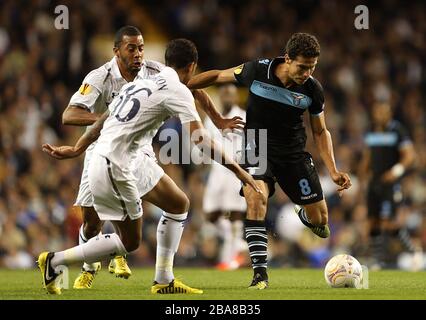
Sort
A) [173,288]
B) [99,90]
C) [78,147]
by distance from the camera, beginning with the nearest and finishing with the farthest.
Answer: [78,147]
[173,288]
[99,90]

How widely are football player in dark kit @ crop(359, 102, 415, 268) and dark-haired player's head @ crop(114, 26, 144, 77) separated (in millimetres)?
5437

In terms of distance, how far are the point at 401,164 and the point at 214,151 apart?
6.47 m

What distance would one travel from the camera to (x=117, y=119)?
7664 millimetres

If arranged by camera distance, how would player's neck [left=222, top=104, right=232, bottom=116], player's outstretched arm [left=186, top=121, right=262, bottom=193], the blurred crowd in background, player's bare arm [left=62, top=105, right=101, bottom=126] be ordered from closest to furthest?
player's outstretched arm [left=186, top=121, right=262, bottom=193], player's bare arm [left=62, top=105, right=101, bottom=126], player's neck [left=222, top=104, right=232, bottom=116], the blurred crowd in background

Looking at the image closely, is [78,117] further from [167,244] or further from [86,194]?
[167,244]

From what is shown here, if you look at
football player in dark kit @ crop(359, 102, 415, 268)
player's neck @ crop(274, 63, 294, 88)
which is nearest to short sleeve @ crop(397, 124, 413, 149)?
football player in dark kit @ crop(359, 102, 415, 268)

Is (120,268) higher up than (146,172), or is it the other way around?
(146,172)

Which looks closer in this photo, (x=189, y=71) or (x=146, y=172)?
(x=189, y=71)

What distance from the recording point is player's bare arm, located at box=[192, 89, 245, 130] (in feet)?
28.6

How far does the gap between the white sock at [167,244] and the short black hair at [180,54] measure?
1.35 metres

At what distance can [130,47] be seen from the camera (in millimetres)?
8680

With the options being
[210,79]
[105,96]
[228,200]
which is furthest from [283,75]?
[228,200]

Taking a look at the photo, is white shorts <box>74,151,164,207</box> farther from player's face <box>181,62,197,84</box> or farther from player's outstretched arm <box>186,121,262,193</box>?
player's outstretched arm <box>186,121,262,193</box>

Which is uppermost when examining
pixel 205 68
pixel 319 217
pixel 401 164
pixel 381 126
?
pixel 205 68
